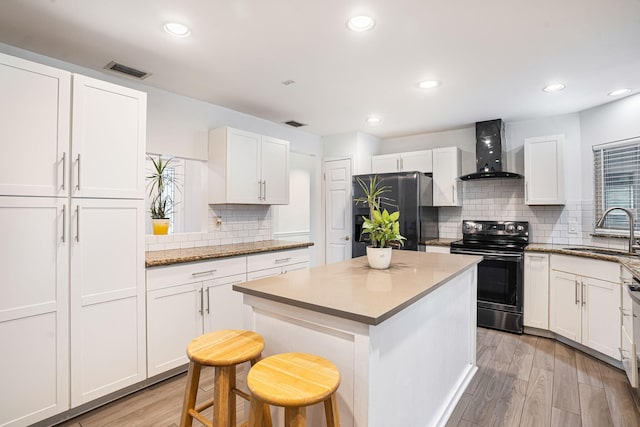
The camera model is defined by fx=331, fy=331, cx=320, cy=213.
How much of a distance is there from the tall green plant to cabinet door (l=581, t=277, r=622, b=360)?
12.6ft

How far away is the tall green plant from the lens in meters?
3.02

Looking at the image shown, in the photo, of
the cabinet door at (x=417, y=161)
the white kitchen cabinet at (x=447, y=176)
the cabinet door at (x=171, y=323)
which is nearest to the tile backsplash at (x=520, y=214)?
the white kitchen cabinet at (x=447, y=176)

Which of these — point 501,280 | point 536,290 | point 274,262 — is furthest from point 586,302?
point 274,262

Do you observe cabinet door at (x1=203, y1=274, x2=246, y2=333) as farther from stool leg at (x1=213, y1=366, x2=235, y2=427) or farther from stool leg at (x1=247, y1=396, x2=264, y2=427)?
stool leg at (x1=247, y1=396, x2=264, y2=427)

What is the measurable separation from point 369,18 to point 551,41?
1.24 metres

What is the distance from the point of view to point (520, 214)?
399 cm

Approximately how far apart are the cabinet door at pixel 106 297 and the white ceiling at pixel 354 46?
1087 millimetres

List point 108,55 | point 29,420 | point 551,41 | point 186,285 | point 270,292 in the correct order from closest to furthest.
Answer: point 270,292 < point 29,420 < point 551,41 < point 108,55 < point 186,285

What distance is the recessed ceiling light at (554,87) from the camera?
113 inches

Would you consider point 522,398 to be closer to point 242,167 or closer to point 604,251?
point 604,251

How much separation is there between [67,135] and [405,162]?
143 inches

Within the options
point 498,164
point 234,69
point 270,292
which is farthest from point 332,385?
point 498,164

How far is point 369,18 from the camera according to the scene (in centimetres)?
190

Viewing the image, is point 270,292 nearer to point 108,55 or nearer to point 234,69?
point 234,69
